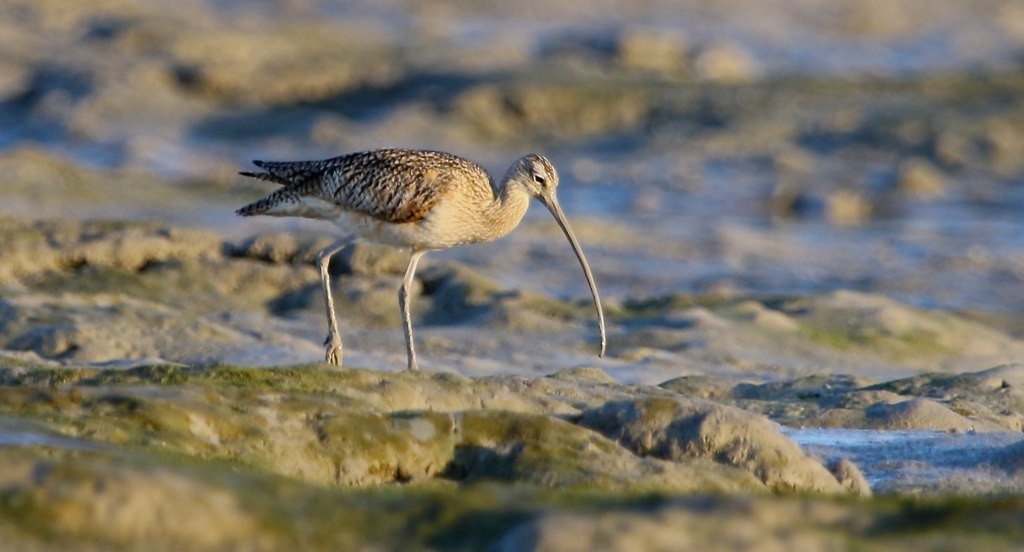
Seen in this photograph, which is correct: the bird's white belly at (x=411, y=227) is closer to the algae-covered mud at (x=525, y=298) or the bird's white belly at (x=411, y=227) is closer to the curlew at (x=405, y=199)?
the curlew at (x=405, y=199)

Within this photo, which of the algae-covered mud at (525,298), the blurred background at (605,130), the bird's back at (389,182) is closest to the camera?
the algae-covered mud at (525,298)

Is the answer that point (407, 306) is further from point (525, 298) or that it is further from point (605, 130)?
point (605, 130)

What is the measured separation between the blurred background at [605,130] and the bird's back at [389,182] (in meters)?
4.71

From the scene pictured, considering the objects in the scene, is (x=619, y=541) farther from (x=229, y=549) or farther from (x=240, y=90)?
(x=240, y=90)

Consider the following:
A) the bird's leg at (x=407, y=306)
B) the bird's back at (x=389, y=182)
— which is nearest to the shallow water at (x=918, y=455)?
the bird's leg at (x=407, y=306)

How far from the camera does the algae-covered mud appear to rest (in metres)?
4.93

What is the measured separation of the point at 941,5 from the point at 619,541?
3421 centimetres

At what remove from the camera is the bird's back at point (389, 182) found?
394 inches

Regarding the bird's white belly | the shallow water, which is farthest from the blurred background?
the shallow water

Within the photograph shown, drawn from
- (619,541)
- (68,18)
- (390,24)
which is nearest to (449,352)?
(619,541)

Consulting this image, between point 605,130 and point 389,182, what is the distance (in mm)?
15134

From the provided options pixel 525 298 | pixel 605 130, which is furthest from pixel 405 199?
pixel 605 130

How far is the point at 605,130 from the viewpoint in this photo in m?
24.9

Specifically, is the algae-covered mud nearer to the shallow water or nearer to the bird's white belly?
the shallow water
